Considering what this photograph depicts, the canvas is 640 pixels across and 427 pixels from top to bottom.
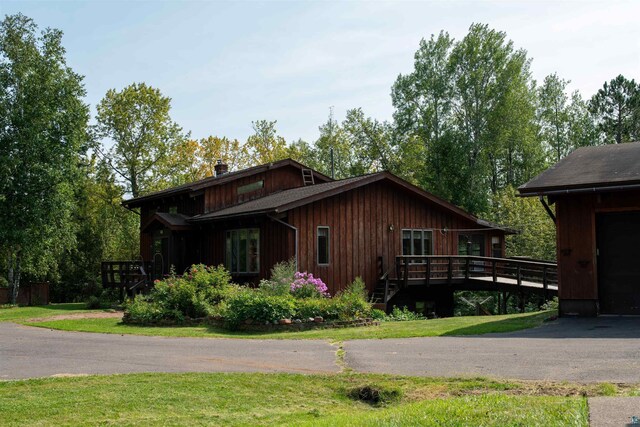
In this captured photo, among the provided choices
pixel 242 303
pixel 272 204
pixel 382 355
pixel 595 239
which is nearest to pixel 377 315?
pixel 242 303

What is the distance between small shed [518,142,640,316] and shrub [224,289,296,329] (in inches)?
256

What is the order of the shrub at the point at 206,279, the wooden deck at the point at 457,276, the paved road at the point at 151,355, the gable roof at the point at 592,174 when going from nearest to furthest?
1. the paved road at the point at 151,355
2. the gable roof at the point at 592,174
3. the shrub at the point at 206,279
4. the wooden deck at the point at 457,276

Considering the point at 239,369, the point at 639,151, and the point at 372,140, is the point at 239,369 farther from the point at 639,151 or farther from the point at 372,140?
the point at 372,140

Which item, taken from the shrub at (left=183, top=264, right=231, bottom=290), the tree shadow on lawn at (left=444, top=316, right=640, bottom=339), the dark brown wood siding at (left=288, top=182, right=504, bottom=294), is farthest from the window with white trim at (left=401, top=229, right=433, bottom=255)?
the tree shadow on lawn at (left=444, top=316, right=640, bottom=339)

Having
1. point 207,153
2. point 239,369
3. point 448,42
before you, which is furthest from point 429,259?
point 207,153

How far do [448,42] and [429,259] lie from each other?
90.0 ft

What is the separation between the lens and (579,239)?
17.2 metres

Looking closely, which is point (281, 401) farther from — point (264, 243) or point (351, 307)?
point (264, 243)

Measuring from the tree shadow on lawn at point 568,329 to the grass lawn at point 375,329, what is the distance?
0.07 feet

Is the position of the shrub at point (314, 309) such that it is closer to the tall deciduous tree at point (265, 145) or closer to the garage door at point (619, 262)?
the garage door at point (619, 262)

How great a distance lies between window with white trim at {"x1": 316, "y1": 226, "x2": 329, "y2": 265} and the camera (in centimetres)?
2569

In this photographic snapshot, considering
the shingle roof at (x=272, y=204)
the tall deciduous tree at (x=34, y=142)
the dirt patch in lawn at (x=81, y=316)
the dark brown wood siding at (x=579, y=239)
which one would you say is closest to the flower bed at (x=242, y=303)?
the dirt patch in lawn at (x=81, y=316)

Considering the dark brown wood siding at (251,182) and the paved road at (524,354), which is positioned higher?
the dark brown wood siding at (251,182)

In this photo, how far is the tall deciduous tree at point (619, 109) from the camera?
51.1 meters
